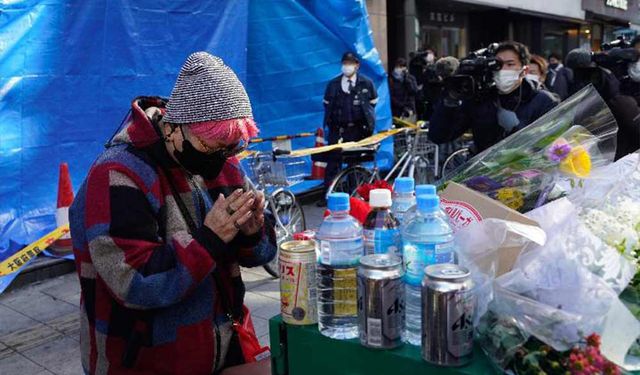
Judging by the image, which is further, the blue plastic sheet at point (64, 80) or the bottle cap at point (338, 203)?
the blue plastic sheet at point (64, 80)

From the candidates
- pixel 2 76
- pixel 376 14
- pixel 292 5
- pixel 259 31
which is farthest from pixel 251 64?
pixel 376 14

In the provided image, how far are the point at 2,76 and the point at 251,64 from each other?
11.0 feet

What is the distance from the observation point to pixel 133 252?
1.81 metres

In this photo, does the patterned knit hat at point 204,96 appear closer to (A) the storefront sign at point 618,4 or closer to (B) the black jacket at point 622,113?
(B) the black jacket at point 622,113

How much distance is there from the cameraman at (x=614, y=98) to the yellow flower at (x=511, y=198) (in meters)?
3.29

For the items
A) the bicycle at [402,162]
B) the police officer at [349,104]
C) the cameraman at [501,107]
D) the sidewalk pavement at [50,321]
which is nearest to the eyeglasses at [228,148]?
the cameraman at [501,107]

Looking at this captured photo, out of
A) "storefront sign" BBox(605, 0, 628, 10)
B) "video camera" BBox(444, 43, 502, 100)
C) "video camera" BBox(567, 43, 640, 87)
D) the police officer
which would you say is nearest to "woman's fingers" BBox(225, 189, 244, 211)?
"video camera" BBox(444, 43, 502, 100)

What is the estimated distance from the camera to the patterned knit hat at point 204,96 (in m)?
1.85

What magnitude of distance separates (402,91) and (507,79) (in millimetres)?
8299

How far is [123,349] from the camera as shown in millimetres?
1936

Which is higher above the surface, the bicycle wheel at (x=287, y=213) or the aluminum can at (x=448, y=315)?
the aluminum can at (x=448, y=315)

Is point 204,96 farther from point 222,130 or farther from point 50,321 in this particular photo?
point 50,321

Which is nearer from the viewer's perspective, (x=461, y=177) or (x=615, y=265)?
(x=615, y=265)

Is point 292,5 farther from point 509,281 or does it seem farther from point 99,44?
point 509,281
